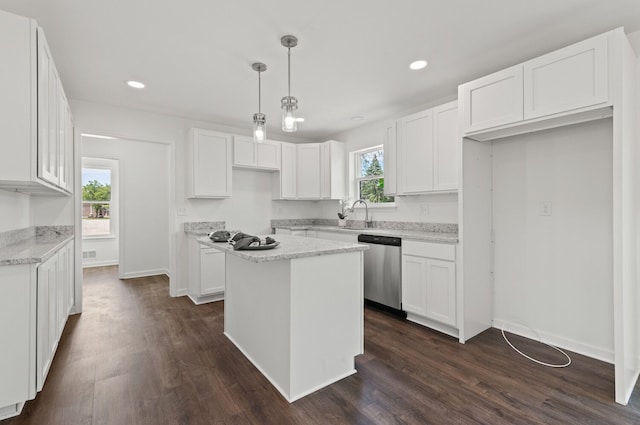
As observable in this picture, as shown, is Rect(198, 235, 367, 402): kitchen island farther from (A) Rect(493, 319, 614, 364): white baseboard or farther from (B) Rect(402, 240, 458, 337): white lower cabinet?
(A) Rect(493, 319, 614, 364): white baseboard

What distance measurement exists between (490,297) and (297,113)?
10.2 ft

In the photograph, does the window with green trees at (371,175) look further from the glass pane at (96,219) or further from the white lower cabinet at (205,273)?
the glass pane at (96,219)

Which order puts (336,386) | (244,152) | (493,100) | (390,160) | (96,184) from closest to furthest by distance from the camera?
(336,386) → (493,100) → (390,160) → (244,152) → (96,184)

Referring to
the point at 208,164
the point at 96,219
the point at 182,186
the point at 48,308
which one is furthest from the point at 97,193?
the point at 48,308

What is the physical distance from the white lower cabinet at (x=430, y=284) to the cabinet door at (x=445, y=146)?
69 cm

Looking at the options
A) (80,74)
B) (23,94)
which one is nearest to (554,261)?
(23,94)

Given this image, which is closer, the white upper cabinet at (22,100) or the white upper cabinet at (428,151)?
the white upper cabinet at (22,100)

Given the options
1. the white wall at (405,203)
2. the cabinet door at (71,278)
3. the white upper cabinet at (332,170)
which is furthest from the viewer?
the white upper cabinet at (332,170)

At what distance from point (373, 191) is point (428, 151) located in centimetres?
138

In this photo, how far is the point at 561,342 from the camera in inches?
102

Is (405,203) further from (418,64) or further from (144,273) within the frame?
→ (144,273)

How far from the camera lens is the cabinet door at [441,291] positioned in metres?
2.81

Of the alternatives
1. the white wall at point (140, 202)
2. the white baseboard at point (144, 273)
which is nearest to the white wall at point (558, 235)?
the white wall at point (140, 202)

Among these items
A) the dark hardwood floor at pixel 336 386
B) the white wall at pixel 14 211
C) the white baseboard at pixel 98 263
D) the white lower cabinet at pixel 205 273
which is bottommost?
the dark hardwood floor at pixel 336 386
